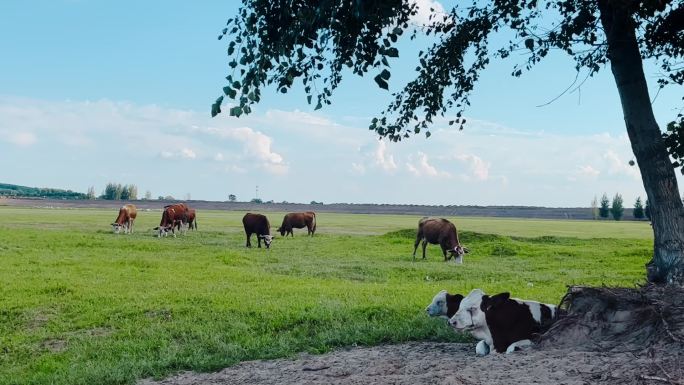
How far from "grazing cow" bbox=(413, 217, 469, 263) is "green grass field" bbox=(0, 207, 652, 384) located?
3.53 feet

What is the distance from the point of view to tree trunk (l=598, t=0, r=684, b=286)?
24.3 ft

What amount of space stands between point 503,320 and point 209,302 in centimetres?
645

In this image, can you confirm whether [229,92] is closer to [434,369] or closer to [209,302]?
[434,369]

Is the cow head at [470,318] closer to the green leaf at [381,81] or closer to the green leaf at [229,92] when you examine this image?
the green leaf at [381,81]

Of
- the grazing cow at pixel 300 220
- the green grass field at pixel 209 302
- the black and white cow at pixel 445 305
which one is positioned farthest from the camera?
the grazing cow at pixel 300 220

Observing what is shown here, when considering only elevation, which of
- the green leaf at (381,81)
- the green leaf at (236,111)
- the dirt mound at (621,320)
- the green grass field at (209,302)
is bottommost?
the green grass field at (209,302)

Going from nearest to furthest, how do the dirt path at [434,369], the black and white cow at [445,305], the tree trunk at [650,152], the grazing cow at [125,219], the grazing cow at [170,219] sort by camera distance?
the dirt path at [434,369] < the tree trunk at [650,152] < the black and white cow at [445,305] < the grazing cow at [170,219] < the grazing cow at [125,219]

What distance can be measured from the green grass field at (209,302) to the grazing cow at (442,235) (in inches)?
42.4

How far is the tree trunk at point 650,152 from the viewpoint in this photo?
7.41m

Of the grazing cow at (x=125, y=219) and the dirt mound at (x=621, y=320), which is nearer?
the dirt mound at (x=621, y=320)

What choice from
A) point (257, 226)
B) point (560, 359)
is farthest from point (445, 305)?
point (257, 226)

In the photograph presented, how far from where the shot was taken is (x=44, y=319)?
1127cm

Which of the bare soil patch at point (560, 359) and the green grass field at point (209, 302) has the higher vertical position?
the bare soil patch at point (560, 359)

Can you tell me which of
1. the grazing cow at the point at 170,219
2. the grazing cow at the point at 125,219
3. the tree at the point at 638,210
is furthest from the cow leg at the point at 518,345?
the tree at the point at 638,210
